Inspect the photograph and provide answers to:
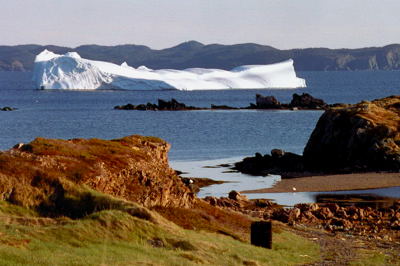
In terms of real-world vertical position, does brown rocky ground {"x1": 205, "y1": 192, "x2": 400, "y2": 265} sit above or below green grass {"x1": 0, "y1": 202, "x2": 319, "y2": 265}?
below

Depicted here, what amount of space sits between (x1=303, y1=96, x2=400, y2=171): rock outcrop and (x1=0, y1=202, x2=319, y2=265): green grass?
32.1 meters

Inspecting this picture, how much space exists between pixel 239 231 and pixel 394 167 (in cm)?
2936

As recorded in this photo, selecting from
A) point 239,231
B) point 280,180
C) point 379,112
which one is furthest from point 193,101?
point 239,231

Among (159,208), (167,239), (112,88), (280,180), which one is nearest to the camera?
(167,239)

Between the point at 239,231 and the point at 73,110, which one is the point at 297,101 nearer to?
the point at 73,110

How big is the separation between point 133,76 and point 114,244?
14140 cm

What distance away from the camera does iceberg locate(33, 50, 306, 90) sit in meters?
152

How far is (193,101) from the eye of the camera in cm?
15288

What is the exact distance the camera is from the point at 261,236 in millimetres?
24281

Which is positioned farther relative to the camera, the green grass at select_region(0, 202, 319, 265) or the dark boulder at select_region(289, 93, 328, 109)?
the dark boulder at select_region(289, 93, 328, 109)

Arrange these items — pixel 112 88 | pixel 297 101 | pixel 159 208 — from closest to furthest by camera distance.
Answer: pixel 159 208 → pixel 297 101 → pixel 112 88

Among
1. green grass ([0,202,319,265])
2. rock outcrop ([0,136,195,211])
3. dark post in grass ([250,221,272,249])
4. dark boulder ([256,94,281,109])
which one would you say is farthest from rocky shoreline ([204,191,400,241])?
dark boulder ([256,94,281,109])

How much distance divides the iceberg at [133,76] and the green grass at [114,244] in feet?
410

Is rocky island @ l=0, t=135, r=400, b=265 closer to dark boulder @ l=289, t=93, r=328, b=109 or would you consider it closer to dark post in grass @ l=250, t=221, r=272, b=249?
dark post in grass @ l=250, t=221, r=272, b=249
